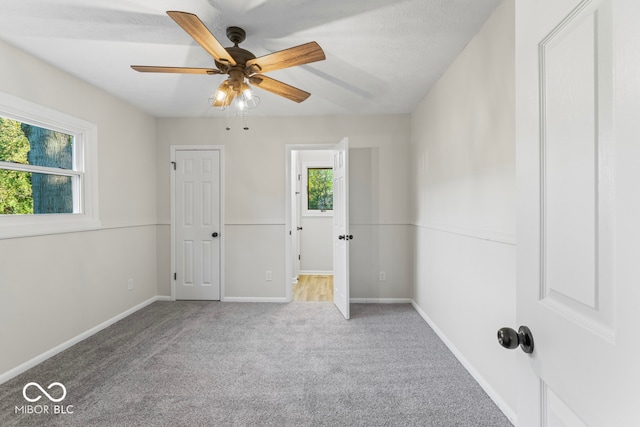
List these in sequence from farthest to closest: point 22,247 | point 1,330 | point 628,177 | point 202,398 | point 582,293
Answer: point 22,247
point 1,330
point 202,398
point 582,293
point 628,177

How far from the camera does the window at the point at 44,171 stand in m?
2.30

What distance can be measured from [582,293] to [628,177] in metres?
0.23

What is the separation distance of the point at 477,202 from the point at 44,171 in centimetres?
344

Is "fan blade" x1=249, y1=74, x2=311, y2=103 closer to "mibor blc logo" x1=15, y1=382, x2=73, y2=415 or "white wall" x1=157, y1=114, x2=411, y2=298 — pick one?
"white wall" x1=157, y1=114, x2=411, y2=298

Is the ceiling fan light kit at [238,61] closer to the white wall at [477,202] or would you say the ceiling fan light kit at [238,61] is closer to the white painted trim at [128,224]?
the white wall at [477,202]

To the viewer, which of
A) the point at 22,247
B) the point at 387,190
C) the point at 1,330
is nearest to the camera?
the point at 1,330

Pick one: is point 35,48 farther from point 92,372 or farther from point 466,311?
point 466,311

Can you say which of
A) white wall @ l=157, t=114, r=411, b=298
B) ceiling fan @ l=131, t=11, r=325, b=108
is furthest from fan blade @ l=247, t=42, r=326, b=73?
white wall @ l=157, t=114, r=411, b=298

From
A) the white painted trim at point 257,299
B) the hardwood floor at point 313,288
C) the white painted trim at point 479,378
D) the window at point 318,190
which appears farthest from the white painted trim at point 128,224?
the white painted trim at point 479,378

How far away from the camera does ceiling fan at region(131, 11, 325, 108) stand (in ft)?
5.60

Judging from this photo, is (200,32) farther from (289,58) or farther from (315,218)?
(315,218)

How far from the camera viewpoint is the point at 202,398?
199 centimetres

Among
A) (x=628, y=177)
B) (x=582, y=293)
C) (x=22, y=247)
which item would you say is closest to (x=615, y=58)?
(x=628, y=177)

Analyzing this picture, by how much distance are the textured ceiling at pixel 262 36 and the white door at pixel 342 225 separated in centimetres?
78
